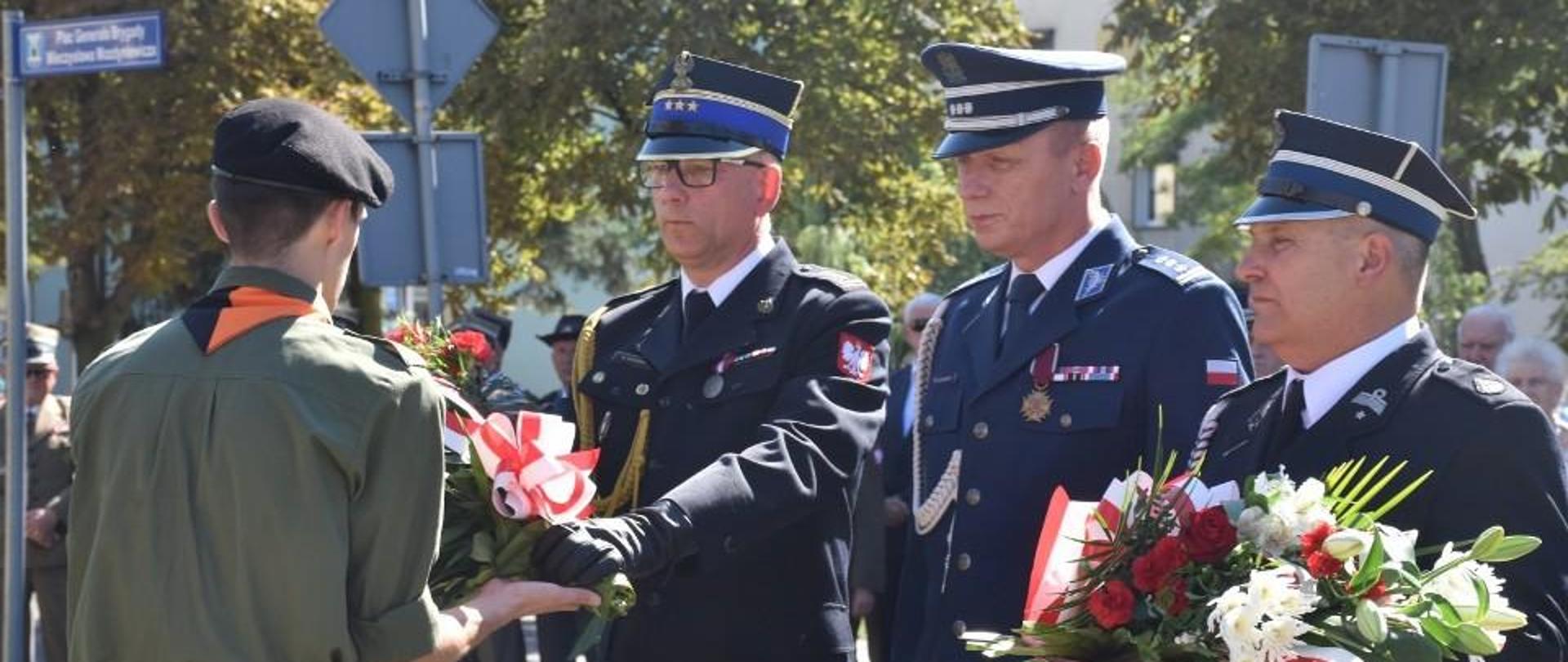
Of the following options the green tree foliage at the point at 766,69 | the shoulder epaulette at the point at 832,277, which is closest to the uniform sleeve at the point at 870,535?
the shoulder epaulette at the point at 832,277

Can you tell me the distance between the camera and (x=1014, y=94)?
448 centimetres

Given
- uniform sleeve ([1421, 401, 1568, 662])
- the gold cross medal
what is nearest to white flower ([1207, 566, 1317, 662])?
uniform sleeve ([1421, 401, 1568, 662])

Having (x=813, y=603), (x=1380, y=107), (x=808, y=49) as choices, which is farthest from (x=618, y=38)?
(x=813, y=603)

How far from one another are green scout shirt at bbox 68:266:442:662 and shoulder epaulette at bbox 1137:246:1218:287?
1.74 metres

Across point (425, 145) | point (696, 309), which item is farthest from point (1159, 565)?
point (425, 145)

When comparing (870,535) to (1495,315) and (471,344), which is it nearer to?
(1495,315)

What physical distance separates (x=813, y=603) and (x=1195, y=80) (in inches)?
423

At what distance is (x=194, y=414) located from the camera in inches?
126

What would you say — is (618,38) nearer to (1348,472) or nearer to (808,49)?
(808,49)

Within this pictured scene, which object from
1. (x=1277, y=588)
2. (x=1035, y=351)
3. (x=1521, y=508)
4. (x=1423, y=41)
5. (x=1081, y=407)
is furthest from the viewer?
(x=1423, y=41)

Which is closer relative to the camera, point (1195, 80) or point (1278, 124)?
point (1278, 124)

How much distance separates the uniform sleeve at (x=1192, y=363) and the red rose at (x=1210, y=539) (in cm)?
95

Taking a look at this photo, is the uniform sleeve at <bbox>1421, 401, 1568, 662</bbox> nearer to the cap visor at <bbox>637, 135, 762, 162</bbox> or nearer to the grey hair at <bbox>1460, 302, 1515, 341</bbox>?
the cap visor at <bbox>637, 135, 762, 162</bbox>

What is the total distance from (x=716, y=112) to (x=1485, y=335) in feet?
16.8
